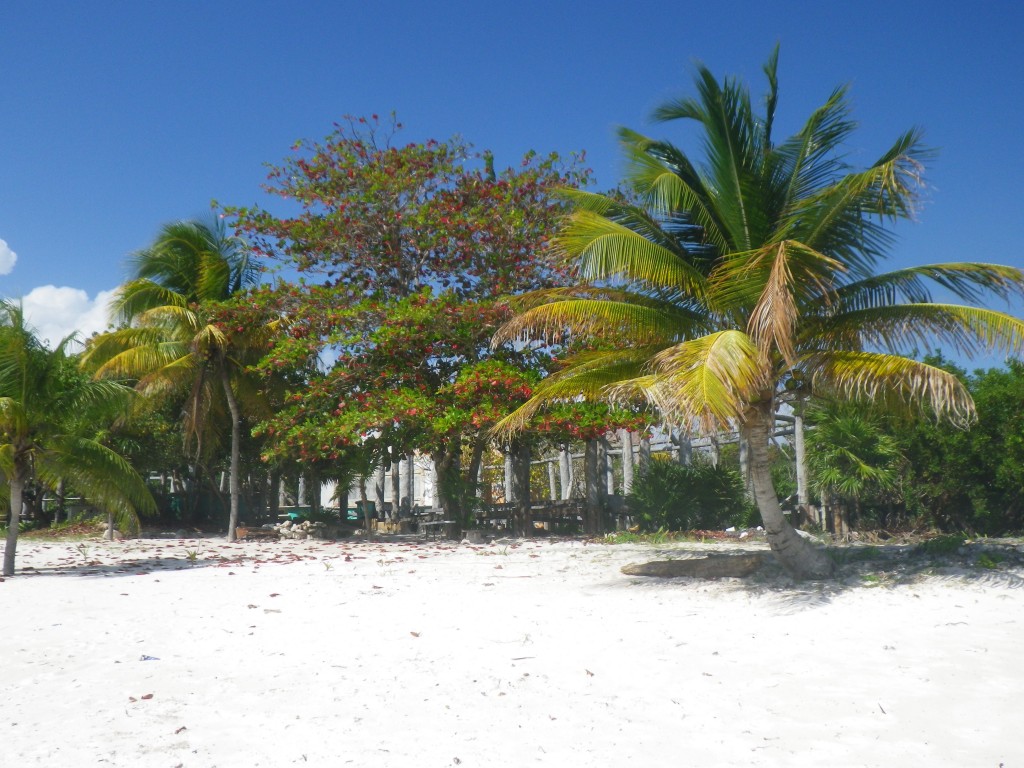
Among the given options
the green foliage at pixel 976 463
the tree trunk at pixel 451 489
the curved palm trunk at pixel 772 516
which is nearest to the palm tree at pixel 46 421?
the tree trunk at pixel 451 489

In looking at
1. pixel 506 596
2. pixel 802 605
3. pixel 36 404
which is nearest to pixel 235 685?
pixel 506 596

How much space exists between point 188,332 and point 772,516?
13.1m

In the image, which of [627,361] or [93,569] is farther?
[93,569]

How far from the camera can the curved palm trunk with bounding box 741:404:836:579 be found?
917 centimetres

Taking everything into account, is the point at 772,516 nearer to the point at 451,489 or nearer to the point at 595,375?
the point at 595,375

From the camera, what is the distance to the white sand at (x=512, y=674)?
487 centimetres

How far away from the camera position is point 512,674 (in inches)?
249

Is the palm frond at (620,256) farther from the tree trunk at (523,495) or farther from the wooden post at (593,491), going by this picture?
the tree trunk at (523,495)

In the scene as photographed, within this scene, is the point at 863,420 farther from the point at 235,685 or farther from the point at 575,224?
the point at 235,685

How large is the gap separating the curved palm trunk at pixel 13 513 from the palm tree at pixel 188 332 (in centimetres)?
526

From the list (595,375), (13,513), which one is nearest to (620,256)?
(595,375)

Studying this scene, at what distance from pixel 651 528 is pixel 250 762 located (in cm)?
1230

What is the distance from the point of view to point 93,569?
12.1 metres

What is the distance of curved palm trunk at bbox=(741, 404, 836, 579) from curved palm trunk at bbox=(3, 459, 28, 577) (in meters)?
9.78
